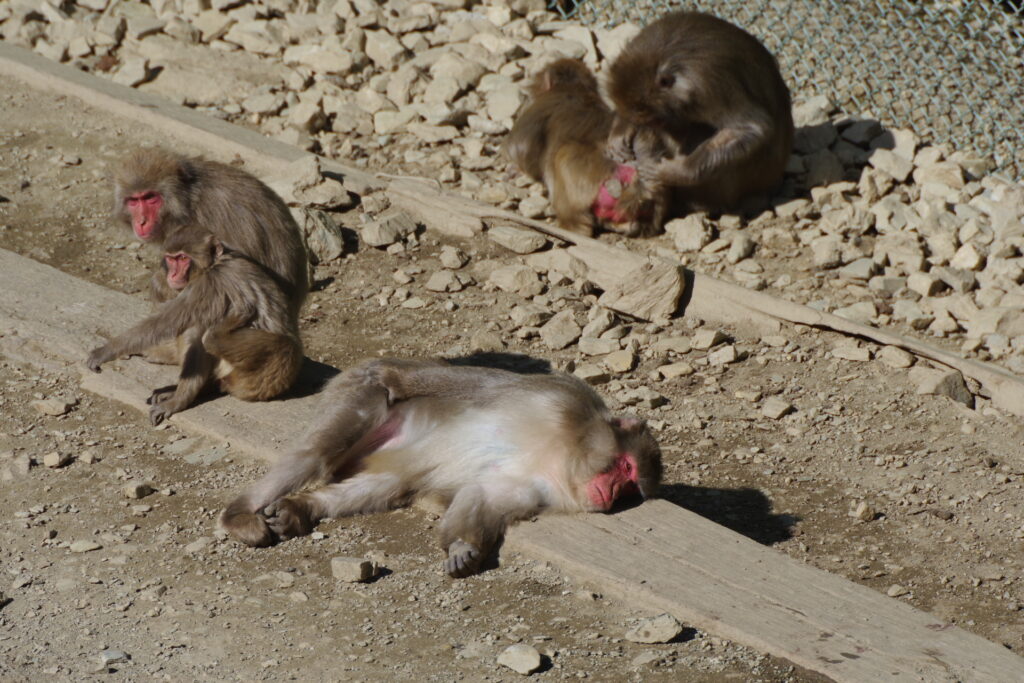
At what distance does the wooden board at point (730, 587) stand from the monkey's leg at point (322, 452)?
324 millimetres

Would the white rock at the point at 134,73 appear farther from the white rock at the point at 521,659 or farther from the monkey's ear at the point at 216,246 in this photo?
the white rock at the point at 521,659

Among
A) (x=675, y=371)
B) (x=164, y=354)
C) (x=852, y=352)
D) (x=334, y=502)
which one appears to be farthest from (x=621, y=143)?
(x=334, y=502)

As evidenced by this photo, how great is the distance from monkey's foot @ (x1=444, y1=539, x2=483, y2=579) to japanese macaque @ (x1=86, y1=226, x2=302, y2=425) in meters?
1.30

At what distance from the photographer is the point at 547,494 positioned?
15.4 ft

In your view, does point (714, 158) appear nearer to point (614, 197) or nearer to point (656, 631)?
point (614, 197)

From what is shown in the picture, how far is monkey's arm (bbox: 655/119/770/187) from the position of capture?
7.71 m

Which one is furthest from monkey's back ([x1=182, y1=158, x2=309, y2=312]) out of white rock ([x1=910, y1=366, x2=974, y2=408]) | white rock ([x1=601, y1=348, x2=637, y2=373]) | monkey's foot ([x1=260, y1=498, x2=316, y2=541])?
white rock ([x1=910, y1=366, x2=974, y2=408])

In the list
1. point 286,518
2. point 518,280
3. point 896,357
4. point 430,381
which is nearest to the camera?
point 286,518

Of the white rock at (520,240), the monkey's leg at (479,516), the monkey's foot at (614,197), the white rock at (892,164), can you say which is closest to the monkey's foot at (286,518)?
the monkey's leg at (479,516)

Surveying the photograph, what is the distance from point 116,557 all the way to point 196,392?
988 mm

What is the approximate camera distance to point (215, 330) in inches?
203

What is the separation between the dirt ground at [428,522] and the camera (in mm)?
3988

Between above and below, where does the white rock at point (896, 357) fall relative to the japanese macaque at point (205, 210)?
below

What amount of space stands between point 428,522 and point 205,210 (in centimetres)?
174
